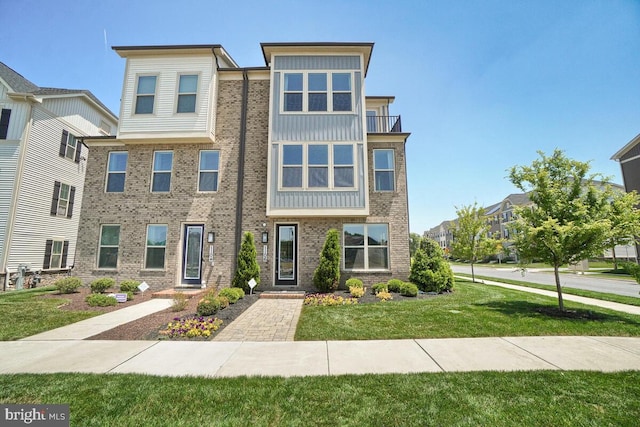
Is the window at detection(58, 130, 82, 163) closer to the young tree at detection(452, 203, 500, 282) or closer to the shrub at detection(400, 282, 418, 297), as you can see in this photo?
the shrub at detection(400, 282, 418, 297)

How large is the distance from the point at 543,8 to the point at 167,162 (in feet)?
47.8

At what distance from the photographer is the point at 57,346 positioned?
5.11 metres

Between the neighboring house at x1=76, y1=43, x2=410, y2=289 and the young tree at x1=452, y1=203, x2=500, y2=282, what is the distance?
6.90 m

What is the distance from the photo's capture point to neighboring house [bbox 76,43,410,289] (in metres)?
11.2

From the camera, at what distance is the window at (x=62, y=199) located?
15.0 meters

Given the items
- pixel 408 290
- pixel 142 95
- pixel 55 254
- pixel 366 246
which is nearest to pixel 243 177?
pixel 142 95

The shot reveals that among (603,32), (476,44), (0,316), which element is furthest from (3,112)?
(603,32)

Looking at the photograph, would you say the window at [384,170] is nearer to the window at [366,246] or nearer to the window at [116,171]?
the window at [366,246]

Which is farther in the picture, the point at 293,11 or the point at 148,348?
the point at 293,11

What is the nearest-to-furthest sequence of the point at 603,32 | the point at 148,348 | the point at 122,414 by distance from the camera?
the point at 122,414, the point at 148,348, the point at 603,32

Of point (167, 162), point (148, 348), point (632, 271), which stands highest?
point (167, 162)

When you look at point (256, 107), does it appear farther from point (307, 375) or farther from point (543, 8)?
point (307, 375)

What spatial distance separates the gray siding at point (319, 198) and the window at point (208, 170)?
9.17ft

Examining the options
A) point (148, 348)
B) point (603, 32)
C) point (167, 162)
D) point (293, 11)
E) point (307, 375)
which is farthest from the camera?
point (167, 162)
